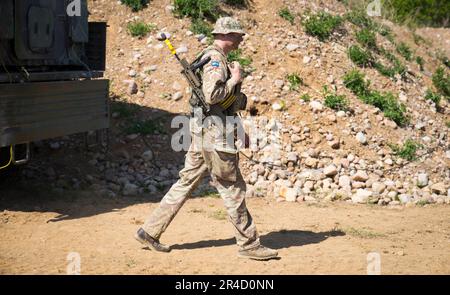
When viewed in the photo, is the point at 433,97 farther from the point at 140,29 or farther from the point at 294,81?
the point at 140,29

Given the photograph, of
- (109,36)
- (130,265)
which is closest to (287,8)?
(109,36)

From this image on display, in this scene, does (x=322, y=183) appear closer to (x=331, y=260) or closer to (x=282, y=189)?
(x=282, y=189)

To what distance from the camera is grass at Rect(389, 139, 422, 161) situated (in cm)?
962

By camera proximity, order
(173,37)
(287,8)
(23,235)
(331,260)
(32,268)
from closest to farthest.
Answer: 1. (32,268)
2. (331,260)
3. (23,235)
4. (173,37)
5. (287,8)

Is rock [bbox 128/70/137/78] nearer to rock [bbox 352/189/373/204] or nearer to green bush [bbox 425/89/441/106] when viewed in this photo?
rock [bbox 352/189/373/204]

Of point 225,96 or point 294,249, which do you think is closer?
point 225,96

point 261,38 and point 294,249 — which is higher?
point 261,38

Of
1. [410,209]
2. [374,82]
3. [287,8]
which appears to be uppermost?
[287,8]

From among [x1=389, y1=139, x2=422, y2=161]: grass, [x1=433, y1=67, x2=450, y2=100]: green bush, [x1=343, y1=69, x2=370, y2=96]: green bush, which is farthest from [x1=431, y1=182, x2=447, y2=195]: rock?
[x1=433, y1=67, x2=450, y2=100]: green bush

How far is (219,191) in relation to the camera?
5707 millimetres

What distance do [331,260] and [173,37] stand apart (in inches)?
237

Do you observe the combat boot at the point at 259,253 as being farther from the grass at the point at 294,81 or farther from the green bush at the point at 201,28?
the green bush at the point at 201,28

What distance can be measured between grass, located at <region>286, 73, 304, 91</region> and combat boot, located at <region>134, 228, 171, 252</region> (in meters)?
5.05

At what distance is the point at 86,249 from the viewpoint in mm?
5879
